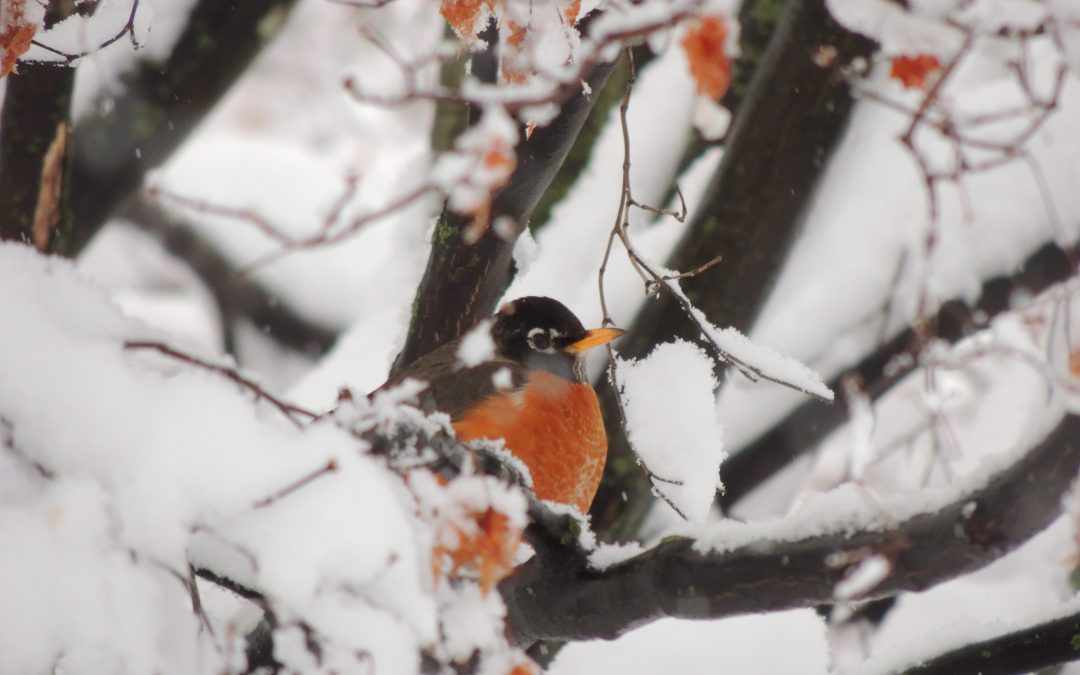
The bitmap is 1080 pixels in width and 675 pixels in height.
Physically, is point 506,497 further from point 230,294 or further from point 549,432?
point 230,294

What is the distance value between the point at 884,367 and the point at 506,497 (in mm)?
3044

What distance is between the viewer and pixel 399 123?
1265 cm

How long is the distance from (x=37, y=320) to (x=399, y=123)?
11.6 metres

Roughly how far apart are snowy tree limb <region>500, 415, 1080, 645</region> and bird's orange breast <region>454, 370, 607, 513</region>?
0.91 m

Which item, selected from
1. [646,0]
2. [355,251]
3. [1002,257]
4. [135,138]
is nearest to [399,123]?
[355,251]

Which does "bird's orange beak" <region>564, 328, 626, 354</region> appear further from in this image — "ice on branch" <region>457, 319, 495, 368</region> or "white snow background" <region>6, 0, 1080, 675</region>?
"ice on branch" <region>457, 319, 495, 368</region>

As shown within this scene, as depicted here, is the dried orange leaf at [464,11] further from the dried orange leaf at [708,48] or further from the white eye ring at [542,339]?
the white eye ring at [542,339]

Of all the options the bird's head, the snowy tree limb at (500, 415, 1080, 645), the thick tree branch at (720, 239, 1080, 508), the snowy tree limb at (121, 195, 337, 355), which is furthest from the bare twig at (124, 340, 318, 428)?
the snowy tree limb at (121, 195, 337, 355)

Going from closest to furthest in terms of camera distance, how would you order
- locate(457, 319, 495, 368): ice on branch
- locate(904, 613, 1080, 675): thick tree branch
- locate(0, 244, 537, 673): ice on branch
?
locate(0, 244, 537, 673): ice on branch → locate(904, 613, 1080, 675): thick tree branch → locate(457, 319, 495, 368): ice on branch

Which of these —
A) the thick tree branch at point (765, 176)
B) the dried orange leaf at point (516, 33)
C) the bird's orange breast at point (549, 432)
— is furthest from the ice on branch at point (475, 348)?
the thick tree branch at point (765, 176)

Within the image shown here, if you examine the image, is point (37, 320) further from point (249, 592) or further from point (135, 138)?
point (135, 138)

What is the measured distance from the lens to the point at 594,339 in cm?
346

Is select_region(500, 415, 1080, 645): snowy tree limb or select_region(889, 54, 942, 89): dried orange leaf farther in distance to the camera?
select_region(889, 54, 942, 89): dried orange leaf

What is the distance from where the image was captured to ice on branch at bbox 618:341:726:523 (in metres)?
2.43
